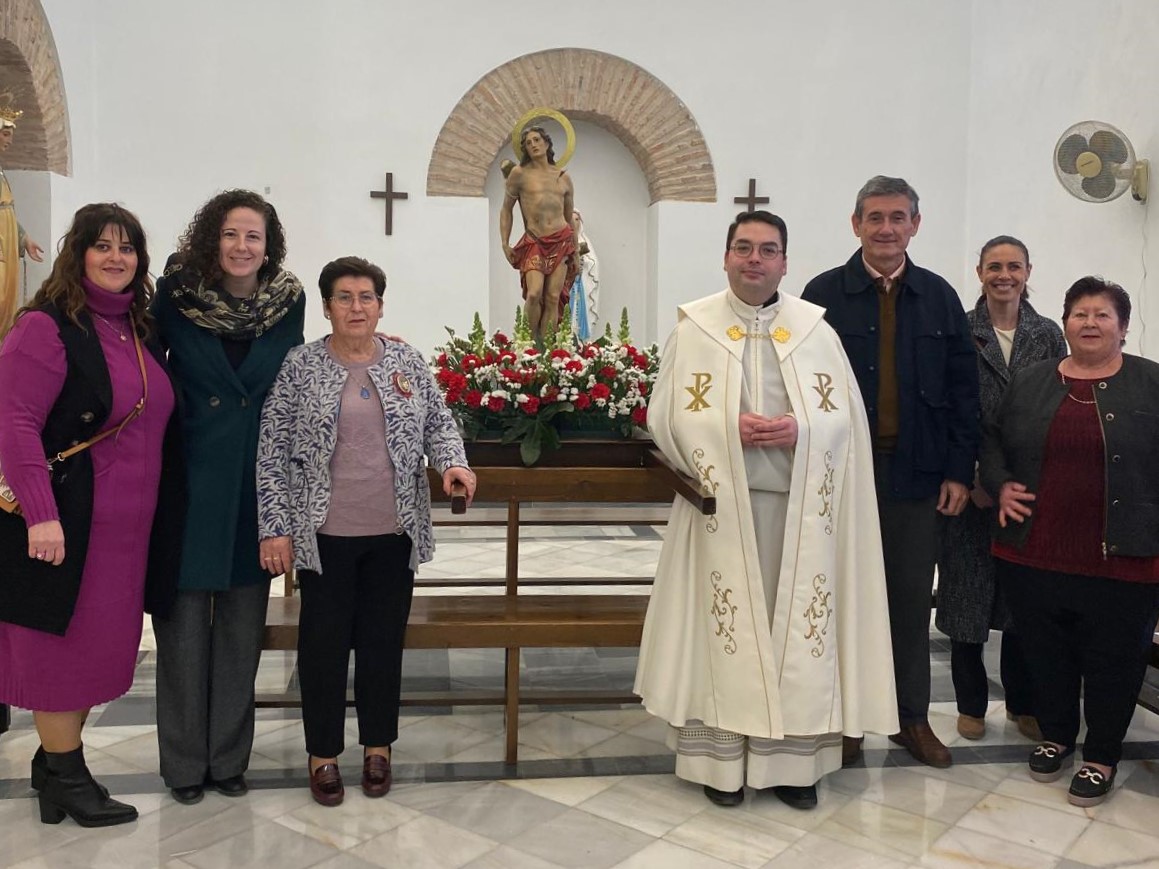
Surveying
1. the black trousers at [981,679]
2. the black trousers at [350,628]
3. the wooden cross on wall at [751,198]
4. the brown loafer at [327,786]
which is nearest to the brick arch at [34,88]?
the wooden cross on wall at [751,198]

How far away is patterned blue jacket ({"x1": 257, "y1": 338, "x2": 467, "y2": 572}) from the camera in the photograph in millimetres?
2738

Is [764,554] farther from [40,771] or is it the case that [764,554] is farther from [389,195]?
[389,195]

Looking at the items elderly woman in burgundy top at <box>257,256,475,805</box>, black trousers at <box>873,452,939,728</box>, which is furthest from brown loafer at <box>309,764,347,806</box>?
black trousers at <box>873,452,939,728</box>

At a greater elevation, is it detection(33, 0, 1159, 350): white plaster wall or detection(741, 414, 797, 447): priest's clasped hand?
detection(33, 0, 1159, 350): white plaster wall

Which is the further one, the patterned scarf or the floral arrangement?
the floral arrangement

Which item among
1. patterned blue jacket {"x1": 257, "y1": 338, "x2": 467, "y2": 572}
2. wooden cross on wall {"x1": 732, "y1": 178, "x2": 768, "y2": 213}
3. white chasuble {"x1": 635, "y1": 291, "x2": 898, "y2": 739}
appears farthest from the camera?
wooden cross on wall {"x1": 732, "y1": 178, "x2": 768, "y2": 213}

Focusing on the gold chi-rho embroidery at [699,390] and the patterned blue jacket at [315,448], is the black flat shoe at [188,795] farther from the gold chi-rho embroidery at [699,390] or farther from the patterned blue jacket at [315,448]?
the gold chi-rho embroidery at [699,390]

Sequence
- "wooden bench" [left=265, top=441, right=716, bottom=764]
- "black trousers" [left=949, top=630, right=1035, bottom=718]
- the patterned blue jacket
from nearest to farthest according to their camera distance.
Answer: the patterned blue jacket
"wooden bench" [left=265, top=441, right=716, bottom=764]
"black trousers" [left=949, top=630, right=1035, bottom=718]

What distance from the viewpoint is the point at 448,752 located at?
3.34m

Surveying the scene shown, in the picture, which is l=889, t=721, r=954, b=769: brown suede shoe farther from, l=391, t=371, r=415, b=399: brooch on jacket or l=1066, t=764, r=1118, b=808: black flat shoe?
l=391, t=371, r=415, b=399: brooch on jacket

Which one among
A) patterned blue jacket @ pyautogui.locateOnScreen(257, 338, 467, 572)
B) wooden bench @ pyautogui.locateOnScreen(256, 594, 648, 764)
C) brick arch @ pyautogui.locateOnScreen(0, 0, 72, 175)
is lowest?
wooden bench @ pyautogui.locateOnScreen(256, 594, 648, 764)

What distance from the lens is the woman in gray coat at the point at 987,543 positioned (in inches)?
135

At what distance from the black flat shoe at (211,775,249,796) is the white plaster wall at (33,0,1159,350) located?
5.25m

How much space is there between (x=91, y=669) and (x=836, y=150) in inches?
281
